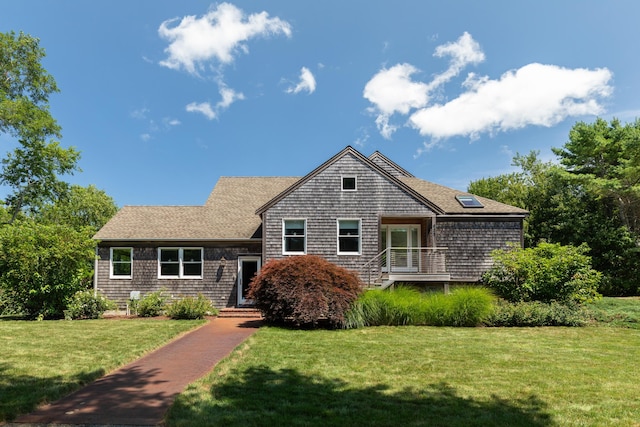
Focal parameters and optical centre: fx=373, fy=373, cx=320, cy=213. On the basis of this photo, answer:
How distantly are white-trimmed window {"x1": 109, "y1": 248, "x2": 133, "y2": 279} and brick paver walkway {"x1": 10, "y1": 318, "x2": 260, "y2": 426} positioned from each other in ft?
29.3

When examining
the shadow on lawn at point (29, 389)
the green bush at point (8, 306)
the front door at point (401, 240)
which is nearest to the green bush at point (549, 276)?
the front door at point (401, 240)

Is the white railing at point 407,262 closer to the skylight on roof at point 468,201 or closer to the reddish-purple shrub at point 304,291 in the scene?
the skylight on roof at point 468,201

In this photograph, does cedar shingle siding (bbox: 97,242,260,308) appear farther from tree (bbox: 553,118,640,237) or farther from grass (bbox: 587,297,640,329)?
tree (bbox: 553,118,640,237)

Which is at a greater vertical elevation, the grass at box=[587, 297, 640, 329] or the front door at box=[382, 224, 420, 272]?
the front door at box=[382, 224, 420, 272]

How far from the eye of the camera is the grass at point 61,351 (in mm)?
5465

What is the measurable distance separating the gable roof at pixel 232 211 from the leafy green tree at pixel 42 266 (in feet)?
8.55

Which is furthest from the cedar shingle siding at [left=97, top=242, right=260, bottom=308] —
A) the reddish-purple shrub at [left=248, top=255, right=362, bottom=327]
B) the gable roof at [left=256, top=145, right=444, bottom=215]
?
the reddish-purple shrub at [left=248, top=255, right=362, bottom=327]

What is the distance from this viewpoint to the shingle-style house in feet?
54.4

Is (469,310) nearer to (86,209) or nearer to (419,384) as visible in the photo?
(419,384)

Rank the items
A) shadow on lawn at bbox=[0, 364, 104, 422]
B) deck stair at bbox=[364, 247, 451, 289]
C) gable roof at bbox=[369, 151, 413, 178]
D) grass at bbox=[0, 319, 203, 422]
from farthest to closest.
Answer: gable roof at bbox=[369, 151, 413, 178] → deck stair at bbox=[364, 247, 451, 289] → grass at bbox=[0, 319, 203, 422] → shadow on lawn at bbox=[0, 364, 104, 422]

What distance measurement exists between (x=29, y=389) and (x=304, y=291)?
727 centimetres

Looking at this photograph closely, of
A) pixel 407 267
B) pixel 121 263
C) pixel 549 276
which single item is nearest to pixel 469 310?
pixel 549 276

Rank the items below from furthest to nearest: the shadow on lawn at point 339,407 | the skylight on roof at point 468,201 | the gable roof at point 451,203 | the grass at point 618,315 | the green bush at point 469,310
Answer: the skylight on roof at point 468,201 → the gable roof at point 451,203 → the grass at point 618,315 → the green bush at point 469,310 → the shadow on lawn at point 339,407

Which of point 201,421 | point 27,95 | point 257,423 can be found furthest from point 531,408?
point 27,95
